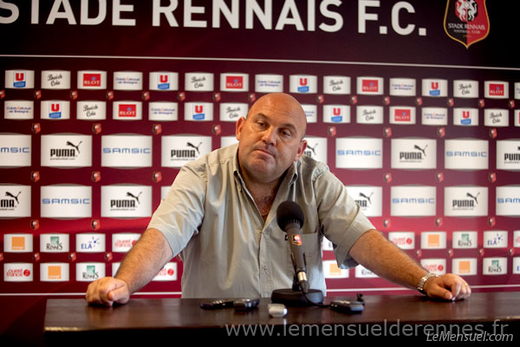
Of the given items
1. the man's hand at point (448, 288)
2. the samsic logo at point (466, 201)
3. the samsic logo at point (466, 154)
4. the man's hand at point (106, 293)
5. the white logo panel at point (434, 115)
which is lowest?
the man's hand at point (448, 288)

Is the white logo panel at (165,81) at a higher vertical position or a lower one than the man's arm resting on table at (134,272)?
higher

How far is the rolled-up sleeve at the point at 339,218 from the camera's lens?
2.19 m

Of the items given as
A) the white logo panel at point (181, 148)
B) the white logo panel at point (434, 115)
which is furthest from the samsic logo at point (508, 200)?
the white logo panel at point (181, 148)

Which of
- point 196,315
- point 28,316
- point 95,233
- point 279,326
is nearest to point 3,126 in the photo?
point 95,233

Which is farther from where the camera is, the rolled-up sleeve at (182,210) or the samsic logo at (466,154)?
the samsic logo at (466,154)

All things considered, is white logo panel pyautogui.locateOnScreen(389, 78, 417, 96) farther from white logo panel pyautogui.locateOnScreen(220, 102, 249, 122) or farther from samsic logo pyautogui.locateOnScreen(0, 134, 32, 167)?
samsic logo pyautogui.locateOnScreen(0, 134, 32, 167)

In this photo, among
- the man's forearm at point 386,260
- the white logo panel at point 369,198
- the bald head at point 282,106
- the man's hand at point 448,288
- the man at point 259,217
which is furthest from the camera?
the white logo panel at point 369,198

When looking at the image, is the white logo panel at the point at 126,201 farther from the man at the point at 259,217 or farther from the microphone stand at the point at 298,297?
the microphone stand at the point at 298,297

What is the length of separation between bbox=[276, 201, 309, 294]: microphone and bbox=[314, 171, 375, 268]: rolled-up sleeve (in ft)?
2.24

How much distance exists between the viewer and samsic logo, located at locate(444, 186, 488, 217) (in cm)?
366

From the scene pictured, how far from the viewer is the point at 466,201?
12.1 ft

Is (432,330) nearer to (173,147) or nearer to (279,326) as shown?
(279,326)

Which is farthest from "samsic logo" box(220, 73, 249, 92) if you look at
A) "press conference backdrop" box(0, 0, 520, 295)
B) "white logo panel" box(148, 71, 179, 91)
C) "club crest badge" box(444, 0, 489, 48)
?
"club crest badge" box(444, 0, 489, 48)

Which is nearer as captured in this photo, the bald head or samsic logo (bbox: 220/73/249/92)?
the bald head
